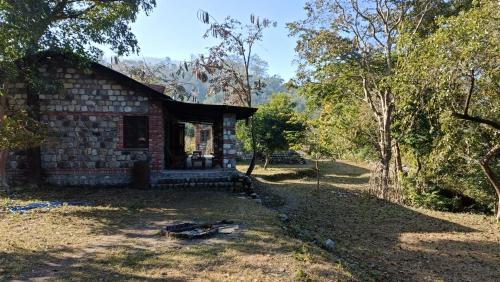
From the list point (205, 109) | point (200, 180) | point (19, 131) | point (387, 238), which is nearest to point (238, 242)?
point (387, 238)

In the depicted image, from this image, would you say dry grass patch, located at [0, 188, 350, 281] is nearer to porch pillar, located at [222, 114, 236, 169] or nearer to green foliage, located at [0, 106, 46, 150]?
green foliage, located at [0, 106, 46, 150]

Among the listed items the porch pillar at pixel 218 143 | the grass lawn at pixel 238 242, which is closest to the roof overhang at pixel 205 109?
the porch pillar at pixel 218 143

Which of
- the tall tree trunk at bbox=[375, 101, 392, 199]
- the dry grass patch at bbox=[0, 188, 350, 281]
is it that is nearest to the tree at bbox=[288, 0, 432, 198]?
the tall tree trunk at bbox=[375, 101, 392, 199]

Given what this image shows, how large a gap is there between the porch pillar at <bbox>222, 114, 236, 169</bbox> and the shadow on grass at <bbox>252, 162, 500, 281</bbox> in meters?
1.96

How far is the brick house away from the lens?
1354 centimetres

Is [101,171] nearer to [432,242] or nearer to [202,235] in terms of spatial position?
[202,235]

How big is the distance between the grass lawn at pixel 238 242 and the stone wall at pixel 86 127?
2.85 ft

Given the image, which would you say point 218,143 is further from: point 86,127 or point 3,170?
point 3,170

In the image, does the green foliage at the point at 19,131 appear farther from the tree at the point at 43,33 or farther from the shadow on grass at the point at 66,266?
the shadow on grass at the point at 66,266

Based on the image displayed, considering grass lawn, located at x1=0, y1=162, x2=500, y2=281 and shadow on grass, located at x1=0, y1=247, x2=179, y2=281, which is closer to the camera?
shadow on grass, located at x1=0, y1=247, x2=179, y2=281

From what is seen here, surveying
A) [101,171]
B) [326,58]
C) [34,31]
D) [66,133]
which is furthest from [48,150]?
[326,58]

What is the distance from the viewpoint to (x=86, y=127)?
45.0 feet

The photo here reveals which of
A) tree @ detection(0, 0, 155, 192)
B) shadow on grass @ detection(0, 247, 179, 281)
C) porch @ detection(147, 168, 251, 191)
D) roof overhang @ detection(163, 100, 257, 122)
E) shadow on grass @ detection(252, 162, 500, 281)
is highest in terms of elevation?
tree @ detection(0, 0, 155, 192)

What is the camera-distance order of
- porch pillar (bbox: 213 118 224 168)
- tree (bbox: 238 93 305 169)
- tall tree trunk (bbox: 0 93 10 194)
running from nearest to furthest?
1. tall tree trunk (bbox: 0 93 10 194)
2. porch pillar (bbox: 213 118 224 168)
3. tree (bbox: 238 93 305 169)
